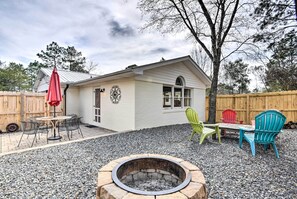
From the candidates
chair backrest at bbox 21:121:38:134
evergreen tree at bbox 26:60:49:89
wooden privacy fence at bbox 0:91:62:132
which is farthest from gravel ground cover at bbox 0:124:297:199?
evergreen tree at bbox 26:60:49:89

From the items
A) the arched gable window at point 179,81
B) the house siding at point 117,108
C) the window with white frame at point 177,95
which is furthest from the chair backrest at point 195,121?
the arched gable window at point 179,81

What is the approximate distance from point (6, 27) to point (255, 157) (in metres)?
11.7

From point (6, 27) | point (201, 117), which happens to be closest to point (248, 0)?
Result: point (201, 117)

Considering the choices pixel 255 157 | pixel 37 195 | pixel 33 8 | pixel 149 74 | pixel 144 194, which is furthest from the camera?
pixel 149 74

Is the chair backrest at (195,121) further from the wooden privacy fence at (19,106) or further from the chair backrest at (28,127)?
the wooden privacy fence at (19,106)

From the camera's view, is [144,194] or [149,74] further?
[149,74]

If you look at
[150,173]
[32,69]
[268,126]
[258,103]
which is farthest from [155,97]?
[32,69]

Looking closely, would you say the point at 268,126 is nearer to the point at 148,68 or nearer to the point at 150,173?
the point at 150,173

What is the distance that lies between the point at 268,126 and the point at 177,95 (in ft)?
17.4

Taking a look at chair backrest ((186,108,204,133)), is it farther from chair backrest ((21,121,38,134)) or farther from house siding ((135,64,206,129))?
chair backrest ((21,121,38,134))

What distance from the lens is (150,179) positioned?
2309 millimetres

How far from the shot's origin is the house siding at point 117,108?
6.76m

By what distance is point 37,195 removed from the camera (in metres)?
2.20

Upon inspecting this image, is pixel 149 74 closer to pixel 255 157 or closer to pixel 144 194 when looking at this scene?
pixel 255 157
